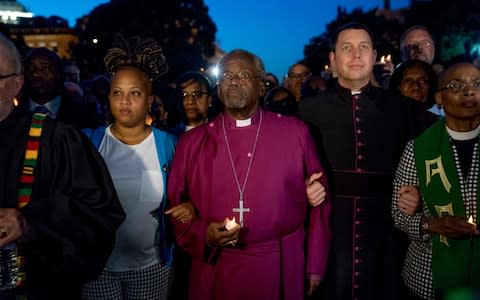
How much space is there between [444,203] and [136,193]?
2.15 meters

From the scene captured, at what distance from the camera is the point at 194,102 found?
5262 mm

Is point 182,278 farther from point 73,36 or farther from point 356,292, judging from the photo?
point 73,36

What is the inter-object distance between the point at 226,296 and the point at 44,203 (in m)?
1.53

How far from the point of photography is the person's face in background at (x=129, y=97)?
3877 mm

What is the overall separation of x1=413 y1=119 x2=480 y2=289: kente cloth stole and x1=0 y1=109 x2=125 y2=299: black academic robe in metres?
2.08

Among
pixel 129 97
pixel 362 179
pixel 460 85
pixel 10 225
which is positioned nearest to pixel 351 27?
pixel 460 85

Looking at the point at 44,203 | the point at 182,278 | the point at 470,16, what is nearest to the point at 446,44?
the point at 470,16

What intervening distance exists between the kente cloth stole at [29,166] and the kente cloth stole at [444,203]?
8.16ft

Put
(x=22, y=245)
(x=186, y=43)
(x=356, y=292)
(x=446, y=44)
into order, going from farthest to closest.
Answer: (x=186, y=43) → (x=446, y=44) → (x=356, y=292) → (x=22, y=245)

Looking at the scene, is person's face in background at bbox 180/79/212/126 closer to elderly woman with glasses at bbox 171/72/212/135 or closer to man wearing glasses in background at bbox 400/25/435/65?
elderly woman with glasses at bbox 171/72/212/135

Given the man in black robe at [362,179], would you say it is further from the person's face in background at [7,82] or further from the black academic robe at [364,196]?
the person's face in background at [7,82]

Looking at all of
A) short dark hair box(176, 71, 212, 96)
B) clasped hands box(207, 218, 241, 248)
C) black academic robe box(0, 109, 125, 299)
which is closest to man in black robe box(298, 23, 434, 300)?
clasped hands box(207, 218, 241, 248)

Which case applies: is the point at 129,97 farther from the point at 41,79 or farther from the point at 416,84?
the point at 416,84

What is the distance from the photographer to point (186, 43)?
39594 millimetres
